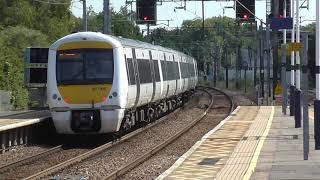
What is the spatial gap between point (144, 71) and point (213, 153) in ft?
27.7

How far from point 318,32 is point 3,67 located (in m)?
26.6

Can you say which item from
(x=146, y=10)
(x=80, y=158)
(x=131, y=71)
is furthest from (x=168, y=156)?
(x=146, y=10)

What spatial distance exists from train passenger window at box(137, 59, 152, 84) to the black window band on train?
3.15 metres

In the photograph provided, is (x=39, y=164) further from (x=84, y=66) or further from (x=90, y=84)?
(x=84, y=66)

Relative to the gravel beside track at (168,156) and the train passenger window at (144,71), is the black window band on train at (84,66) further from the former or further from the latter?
the train passenger window at (144,71)

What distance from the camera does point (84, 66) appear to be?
1973cm

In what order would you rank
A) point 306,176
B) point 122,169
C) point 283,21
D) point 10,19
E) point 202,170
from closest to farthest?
point 306,176 → point 202,170 → point 122,169 → point 283,21 → point 10,19

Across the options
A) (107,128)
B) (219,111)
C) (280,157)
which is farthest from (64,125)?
(219,111)

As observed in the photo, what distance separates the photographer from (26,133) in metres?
20.1

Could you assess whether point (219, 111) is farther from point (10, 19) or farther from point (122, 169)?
point (10, 19)

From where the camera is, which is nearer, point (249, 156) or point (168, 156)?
point (249, 156)

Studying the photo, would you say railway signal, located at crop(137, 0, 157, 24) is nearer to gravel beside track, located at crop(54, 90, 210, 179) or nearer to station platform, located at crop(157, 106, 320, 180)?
gravel beside track, located at crop(54, 90, 210, 179)

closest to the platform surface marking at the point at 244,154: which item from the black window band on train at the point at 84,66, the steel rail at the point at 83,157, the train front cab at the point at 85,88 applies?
the steel rail at the point at 83,157

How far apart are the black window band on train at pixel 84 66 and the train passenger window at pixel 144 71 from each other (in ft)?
10.3
